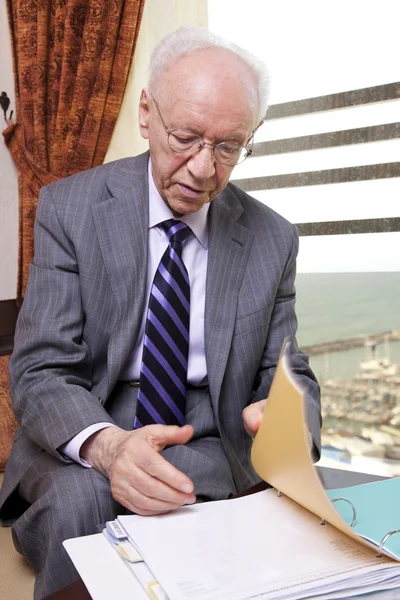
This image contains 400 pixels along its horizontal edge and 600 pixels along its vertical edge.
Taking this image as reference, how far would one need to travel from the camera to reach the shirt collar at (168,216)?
5.02 feet

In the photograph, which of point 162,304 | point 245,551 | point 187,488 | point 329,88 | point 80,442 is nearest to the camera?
point 245,551

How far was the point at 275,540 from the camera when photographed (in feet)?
2.74

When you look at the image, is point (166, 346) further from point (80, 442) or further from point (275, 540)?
point (275, 540)

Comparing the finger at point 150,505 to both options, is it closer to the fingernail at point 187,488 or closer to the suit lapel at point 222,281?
the fingernail at point 187,488

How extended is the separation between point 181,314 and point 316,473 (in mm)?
741

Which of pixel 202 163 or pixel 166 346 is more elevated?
pixel 202 163

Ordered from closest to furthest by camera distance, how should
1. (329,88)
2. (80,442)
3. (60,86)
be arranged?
(80,442) < (329,88) < (60,86)

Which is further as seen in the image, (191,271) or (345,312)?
(345,312)

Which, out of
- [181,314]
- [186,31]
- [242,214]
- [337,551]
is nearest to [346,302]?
[242,214]

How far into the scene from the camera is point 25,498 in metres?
1.42

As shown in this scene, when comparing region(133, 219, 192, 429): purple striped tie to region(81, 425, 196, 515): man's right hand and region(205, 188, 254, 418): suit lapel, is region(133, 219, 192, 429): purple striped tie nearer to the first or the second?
region(205, 188, 254, 418): suit lapel

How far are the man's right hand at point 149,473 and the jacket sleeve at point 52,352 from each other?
169mm

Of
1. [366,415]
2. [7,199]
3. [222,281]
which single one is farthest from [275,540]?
[7,199]

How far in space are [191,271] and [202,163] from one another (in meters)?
0.28
